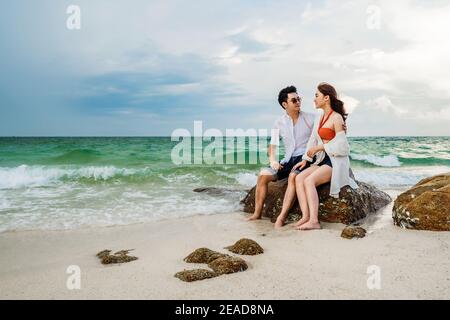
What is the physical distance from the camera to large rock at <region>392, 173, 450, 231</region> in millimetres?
5406

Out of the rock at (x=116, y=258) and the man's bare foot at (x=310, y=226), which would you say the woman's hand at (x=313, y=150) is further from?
the rock at (x=116, y=258)

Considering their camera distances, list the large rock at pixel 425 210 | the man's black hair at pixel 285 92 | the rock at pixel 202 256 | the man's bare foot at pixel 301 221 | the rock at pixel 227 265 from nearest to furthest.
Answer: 1. the rock at pixel 227 265
2. the rock at pixel 202 256
3. the large rock at pixel 425 210
4. the man's bare foot at pixel 301 221
5. the man's black hair at pixel 285 92

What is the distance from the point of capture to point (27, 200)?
9414 millimetres

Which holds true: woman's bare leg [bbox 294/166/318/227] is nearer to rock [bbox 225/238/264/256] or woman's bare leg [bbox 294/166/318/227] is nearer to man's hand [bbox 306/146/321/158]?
man's hand [bbox 306/146/321/158]

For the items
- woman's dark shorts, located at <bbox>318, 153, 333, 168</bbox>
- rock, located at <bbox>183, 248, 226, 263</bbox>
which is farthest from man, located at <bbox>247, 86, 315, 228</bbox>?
rock, located at <bbox>183, 248, 226, 263</bbox>

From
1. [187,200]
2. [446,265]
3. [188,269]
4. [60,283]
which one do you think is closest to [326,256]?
[446,265]

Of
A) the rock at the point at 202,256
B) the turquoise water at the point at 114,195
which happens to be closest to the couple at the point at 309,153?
the rock at the point at 202,256

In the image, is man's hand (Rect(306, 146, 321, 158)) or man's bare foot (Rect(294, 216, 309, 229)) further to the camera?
man's hand (Rect(306, 146, 321, 158))

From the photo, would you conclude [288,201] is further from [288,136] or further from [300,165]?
[288,136]

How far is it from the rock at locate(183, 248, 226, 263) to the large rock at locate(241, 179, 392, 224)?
2.45 meters

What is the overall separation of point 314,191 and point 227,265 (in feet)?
8.16

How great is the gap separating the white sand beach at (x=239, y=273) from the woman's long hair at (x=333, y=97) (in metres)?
1.73

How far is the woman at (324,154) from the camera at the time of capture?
596 cm
